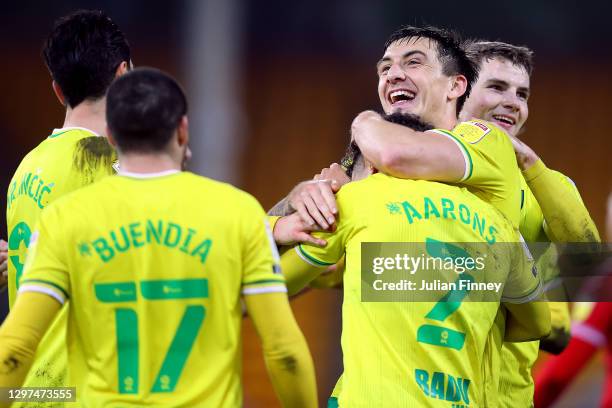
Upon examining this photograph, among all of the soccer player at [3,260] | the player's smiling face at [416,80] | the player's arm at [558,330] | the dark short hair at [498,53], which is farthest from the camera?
the dark short hair at [498,53]

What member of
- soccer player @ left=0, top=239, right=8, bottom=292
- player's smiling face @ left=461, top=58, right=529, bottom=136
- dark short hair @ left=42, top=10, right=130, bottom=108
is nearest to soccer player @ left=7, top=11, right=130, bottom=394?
dark short hair @ left=42, top=10, right=130, bottom=108

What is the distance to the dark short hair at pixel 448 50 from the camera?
4301mm

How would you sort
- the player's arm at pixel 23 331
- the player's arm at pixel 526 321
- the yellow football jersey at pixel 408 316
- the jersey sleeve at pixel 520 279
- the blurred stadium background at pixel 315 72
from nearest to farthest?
the player's arm at pixel 23 331 → the yellow football jersey at pixel 408 316 → the jersey sleeve at pixel 520 279 → the player's arm at pixel 526 321 → the blurred stadium background at pixel 315 72

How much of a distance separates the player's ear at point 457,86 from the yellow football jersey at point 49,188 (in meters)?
1.52

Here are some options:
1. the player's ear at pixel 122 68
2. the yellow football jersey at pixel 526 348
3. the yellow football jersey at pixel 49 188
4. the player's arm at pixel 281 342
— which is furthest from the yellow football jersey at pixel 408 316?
the player's ear at pixel 122 68

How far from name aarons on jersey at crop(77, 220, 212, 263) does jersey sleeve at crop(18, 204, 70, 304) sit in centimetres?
6

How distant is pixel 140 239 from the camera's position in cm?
280

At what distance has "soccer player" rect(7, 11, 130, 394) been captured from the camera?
3.53 meters

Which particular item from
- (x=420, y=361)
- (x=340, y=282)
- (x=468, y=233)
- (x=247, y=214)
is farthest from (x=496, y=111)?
(x=247, y=214)

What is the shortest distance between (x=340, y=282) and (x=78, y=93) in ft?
4.78

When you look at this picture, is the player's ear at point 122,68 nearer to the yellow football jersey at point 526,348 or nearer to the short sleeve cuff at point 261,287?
Result: the short sleeve cuff at point 261,287

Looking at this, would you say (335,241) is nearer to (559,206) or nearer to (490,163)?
(490,163)

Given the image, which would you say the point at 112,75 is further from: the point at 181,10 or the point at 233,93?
the point at 181,10

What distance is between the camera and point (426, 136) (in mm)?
3605
